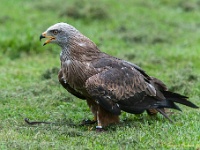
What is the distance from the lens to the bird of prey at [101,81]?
837 cm

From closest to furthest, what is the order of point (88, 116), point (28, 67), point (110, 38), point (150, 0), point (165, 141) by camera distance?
point (165, 141) → point (88, 116) → point (28, 67) → point (110, 38) → point (150, 0)

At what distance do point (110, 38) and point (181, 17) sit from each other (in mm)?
3645

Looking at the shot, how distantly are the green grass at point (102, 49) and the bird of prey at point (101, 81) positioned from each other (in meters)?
0.24

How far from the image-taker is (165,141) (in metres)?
7.49

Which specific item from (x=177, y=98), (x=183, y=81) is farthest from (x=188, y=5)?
(x=177, y=98)

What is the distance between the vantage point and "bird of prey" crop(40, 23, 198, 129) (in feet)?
27.5

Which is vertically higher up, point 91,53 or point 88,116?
point 91,53

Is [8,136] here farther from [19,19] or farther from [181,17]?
[181,17]

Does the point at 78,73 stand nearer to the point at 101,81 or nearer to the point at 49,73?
the point at 101,81

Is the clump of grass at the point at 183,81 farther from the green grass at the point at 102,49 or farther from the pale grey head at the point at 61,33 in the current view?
the pale grey head at the point at 61,33

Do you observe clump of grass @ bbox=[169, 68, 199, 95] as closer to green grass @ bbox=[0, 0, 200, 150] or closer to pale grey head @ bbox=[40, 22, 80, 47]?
green grass @ bbox=[0, 0, 200, 150]

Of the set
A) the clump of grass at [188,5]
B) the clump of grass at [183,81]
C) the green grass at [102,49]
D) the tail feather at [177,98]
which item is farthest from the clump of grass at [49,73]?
the clump of grass at [188,5]

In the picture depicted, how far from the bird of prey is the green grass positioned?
239mm

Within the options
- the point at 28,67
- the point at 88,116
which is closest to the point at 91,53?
the point at 88,116
